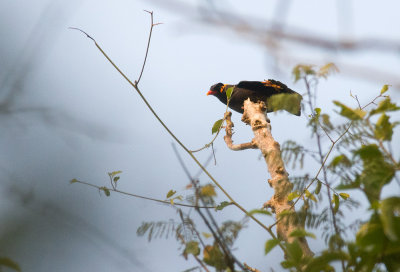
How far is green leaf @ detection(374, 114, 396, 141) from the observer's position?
1197mm

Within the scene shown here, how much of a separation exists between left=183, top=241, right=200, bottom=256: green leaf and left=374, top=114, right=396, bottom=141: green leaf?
28.2 inches

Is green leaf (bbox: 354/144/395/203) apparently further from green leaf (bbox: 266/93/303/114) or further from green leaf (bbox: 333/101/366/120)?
green leaf (bbox: 266/93/303/114)

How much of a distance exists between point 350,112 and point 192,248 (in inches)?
28.3

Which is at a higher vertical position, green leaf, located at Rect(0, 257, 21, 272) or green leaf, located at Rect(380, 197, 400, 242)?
green leaf, located at Rect(380, 197, 400, 242)

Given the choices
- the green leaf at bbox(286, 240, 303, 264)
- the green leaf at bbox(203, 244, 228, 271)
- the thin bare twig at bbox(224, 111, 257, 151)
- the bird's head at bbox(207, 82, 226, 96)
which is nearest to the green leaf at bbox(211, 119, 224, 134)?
the thin bare twig at bbox(224, 111, 257, 151)

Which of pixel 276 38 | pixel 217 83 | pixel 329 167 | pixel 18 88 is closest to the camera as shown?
pixel 276 38

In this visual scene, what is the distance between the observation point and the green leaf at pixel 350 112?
1.20 metres

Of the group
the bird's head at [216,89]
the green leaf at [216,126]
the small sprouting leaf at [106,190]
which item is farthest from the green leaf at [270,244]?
the bird's head at [216,89]

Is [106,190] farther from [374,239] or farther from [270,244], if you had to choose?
[374,239]

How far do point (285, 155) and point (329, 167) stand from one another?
0.20 metres

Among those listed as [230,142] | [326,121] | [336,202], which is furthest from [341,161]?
[230,142]

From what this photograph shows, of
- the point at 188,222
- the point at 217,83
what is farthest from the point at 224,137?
the point at 217,83

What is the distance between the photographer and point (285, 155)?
141 cm

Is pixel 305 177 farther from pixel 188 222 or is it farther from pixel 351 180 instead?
pixel 188 222
